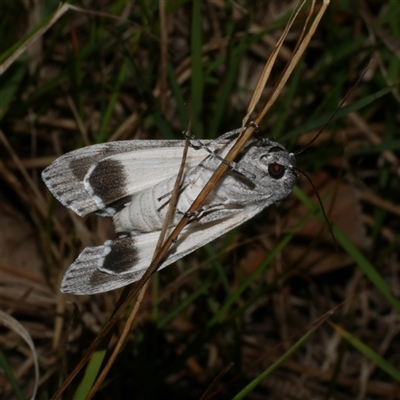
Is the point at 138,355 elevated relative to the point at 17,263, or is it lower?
lower

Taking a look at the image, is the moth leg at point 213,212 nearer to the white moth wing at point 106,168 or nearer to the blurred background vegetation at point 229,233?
the white moth wing at point 106,168

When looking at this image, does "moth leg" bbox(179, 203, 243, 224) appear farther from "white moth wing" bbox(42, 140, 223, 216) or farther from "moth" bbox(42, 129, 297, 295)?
"white moth wing" bbox(42, 140, 223, 216)

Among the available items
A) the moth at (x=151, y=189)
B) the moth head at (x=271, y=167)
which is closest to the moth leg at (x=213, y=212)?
the moth at (x=151, y=189)

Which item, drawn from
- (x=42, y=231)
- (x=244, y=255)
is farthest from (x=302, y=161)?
(x=42, y=231)

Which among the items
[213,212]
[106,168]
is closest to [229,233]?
[213,212]

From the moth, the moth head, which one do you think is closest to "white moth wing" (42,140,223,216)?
the moth

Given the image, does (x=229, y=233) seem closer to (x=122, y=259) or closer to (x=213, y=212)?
(x=213, y=212)

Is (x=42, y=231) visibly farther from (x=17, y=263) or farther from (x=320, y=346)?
(x=320, y=346)
